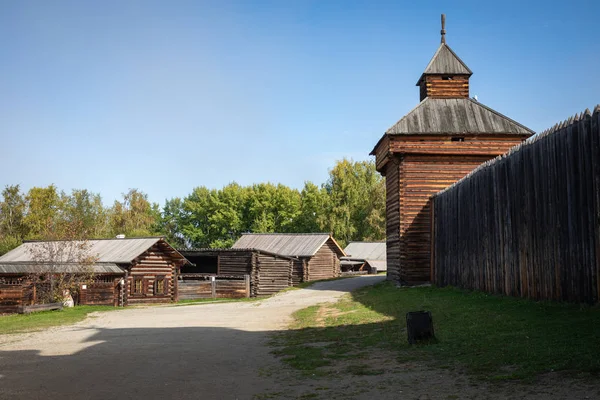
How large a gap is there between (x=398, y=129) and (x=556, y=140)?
1445 centimetres

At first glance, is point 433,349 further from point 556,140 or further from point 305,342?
point 556,140

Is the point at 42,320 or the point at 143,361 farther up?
the point at 143,361

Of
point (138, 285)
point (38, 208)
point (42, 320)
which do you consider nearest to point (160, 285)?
point (138, 285)

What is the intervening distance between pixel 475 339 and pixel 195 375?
4.78 metres

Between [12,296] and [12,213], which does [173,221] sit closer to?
[12,213]

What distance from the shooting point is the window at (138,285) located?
32.8m

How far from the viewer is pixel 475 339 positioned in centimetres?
966

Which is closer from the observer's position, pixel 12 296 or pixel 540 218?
pixel 540 218

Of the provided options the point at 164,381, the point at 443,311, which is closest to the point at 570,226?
the point at 443,311

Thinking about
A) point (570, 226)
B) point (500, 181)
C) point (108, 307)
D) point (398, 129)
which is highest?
point (398, 129)

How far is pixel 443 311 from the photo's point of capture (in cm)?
1410

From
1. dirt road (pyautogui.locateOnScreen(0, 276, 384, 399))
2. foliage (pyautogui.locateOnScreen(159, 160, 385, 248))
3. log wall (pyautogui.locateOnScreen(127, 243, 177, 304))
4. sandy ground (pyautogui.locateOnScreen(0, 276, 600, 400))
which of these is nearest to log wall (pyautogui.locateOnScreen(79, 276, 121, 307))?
log wall (pyautogui.locateOnScreen(127, 243, 177, 304))

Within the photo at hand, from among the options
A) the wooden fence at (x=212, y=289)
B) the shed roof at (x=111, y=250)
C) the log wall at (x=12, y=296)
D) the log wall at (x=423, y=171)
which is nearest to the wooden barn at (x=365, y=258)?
the wooden fence at (x=212, y=289)

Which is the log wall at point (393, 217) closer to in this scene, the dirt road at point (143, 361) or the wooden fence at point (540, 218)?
the wooden fence at point (540, 218)
